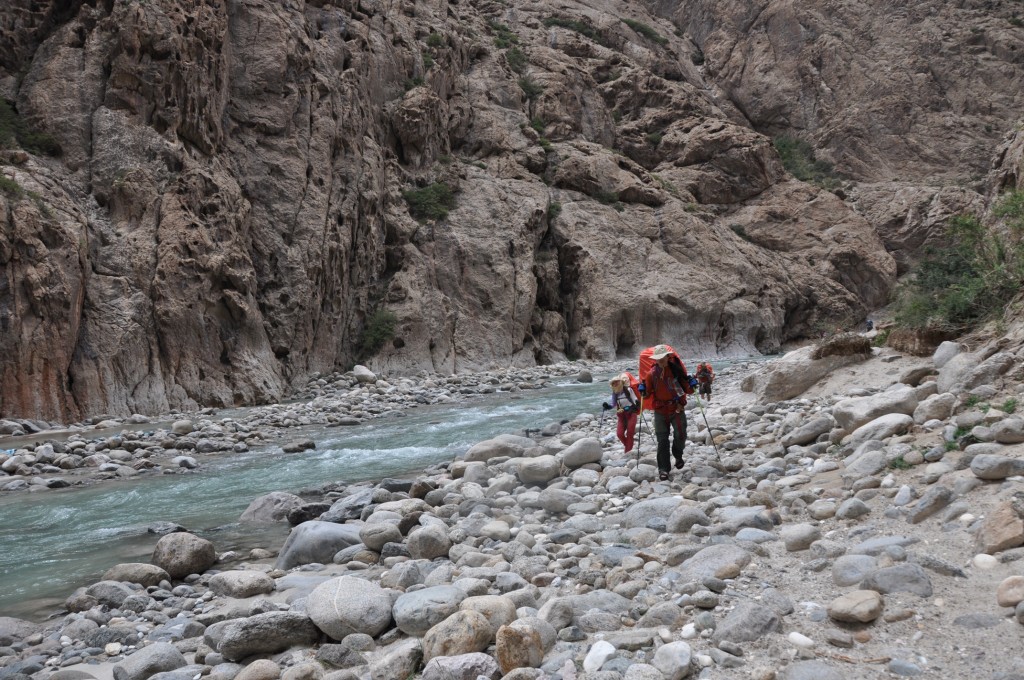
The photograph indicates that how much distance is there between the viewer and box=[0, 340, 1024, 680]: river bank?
2781mm

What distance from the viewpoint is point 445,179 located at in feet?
100

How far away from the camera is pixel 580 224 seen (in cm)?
3353

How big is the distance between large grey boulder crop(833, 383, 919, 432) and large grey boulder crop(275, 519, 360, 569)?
4.75 m

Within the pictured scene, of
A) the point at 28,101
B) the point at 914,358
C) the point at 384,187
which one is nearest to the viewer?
the point at 914,358

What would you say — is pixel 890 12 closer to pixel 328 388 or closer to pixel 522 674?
pixel 328 388

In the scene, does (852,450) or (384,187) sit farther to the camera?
(384,187)

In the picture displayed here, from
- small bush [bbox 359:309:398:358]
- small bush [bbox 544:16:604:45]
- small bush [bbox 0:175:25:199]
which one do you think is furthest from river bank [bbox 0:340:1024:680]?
small bush [bbox 544:16:604:45]

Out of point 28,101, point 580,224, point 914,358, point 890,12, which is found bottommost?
point 914,358

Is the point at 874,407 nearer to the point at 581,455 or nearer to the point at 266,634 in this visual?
the point at 581,455

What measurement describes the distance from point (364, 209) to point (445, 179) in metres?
6.76

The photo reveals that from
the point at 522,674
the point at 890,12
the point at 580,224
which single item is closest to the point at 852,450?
the point at 522,674

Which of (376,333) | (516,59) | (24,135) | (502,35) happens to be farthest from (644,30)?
(24,135)

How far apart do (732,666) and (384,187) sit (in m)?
26.5

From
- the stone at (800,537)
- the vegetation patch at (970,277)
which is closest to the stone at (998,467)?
the stone at (800,537)
